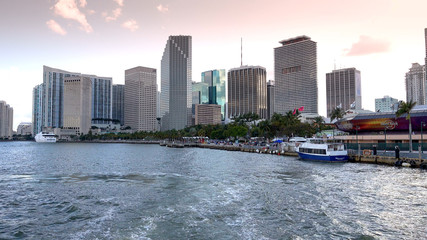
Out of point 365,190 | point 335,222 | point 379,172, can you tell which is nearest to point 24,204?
point 335,222

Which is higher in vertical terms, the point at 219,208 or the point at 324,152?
the point at 324,152

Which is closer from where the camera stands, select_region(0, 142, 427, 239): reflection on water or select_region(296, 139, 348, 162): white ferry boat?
select_region(0, 142, 427, 239): reflection on water

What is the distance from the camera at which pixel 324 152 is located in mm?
66500

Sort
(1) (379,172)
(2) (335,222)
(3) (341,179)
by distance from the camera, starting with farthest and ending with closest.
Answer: (1) (379,172) < (3) (341,179) < (2) (335,222)

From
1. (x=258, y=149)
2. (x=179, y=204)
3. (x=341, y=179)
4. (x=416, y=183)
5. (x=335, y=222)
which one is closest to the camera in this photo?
(x=335, y=222)

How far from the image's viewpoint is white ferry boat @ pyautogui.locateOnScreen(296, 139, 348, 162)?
6456 centimetres

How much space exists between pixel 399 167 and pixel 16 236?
55.7 m

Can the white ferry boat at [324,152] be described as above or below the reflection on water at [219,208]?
above

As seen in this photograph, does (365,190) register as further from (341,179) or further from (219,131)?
(219,131)

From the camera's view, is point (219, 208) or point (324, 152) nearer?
point (219, 208)

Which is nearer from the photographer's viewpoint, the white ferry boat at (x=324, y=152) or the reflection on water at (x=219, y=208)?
the reflection on water at (x=219, y=208)

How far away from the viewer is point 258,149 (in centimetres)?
10375

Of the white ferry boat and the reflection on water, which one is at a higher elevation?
the white ferry boat

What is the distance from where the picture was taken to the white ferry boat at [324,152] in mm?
64562
